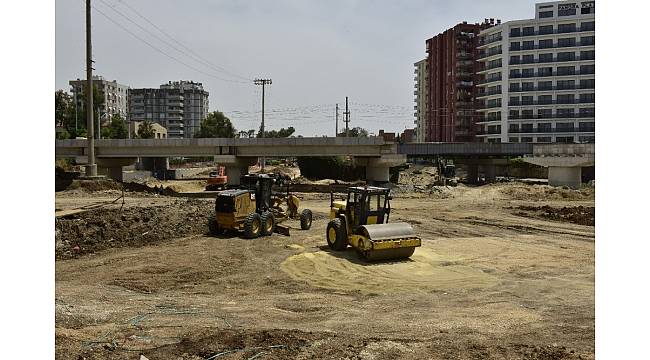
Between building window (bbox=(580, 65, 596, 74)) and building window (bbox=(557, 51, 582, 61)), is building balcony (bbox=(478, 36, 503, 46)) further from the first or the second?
building window (bbox=(580, 65, 596, 74))

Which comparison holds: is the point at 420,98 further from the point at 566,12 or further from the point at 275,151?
the point at 275,151

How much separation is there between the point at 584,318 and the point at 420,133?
13148 centimetres

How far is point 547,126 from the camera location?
9281cm

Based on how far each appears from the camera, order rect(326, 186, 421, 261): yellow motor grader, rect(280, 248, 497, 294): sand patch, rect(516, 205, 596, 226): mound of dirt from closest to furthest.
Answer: rect(280, 248, 497, 294): sand patch, rect(326, 186, 421, 261): yellow motor grader, rect(516, 205, 596, 226): mound of dirt

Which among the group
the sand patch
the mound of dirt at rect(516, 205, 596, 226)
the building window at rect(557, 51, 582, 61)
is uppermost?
the building window at rect(557, 51, 582, 61)

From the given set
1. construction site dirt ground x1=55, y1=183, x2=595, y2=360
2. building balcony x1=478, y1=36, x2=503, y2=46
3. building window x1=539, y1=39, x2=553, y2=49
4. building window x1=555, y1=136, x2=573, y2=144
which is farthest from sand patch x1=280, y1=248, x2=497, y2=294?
building balcony x1=478, y1=36, x2=503, y2=46

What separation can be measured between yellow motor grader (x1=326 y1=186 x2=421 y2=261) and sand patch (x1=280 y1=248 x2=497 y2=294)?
375mm

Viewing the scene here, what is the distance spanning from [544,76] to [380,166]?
5050cm

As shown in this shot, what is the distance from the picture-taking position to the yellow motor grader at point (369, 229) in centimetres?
1772

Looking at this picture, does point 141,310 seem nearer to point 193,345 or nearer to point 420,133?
point 193,345

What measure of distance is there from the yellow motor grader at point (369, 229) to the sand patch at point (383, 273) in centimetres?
37

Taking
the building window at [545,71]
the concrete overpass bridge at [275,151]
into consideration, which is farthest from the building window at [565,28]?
the concrete overpass bridge at [275,151]

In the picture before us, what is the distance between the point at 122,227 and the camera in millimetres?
24984

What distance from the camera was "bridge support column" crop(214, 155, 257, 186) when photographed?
55.1m
